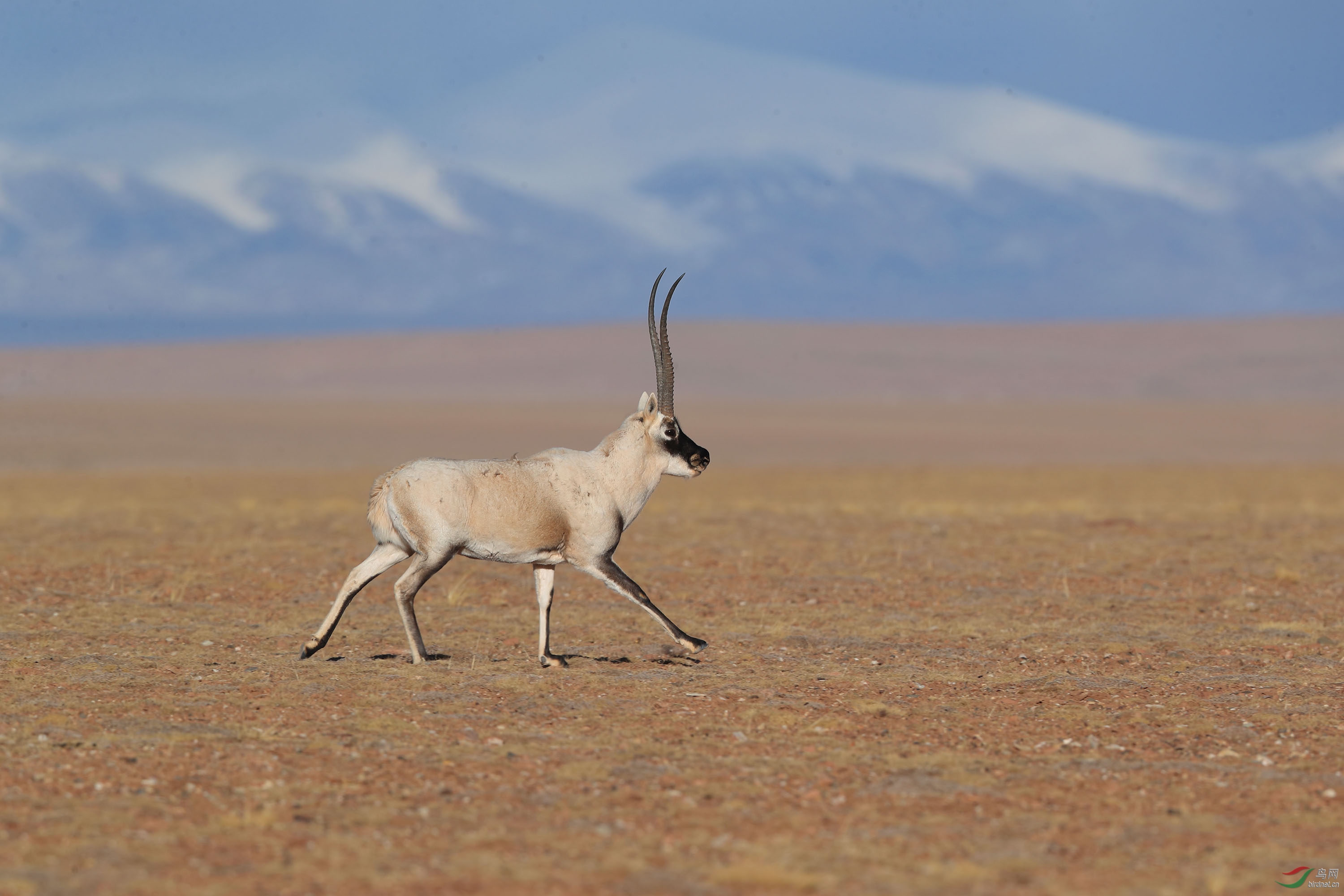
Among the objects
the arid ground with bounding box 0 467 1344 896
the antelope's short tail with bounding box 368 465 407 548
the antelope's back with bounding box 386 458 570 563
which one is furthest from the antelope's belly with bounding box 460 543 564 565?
the arid ground with bounding box 0 467 1344 896

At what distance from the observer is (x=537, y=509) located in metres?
12.4

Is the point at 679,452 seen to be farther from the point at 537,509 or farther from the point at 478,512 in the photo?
the point at 478,512

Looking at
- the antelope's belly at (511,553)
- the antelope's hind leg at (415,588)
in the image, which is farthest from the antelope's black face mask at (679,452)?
the antelope's hind leg at (415,588)

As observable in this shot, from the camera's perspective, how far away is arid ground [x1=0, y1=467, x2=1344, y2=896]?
291 inches

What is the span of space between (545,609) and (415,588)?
1087mm

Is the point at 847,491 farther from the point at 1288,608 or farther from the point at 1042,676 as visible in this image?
the point at 1042,676

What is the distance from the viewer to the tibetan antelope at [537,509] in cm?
1218

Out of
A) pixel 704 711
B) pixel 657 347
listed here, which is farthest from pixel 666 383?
pixel 704 711

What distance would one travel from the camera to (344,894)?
6.86 m

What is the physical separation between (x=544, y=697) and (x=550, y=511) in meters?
1.76

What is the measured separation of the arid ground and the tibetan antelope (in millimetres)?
680

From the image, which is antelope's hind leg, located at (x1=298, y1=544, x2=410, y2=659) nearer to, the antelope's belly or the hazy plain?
the hazy plain

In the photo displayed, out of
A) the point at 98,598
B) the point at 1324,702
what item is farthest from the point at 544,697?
the point at 98,598

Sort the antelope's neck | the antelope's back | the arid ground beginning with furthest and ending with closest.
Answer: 1. the antelope's neck
2. the antelope's back
3. the arid ground
